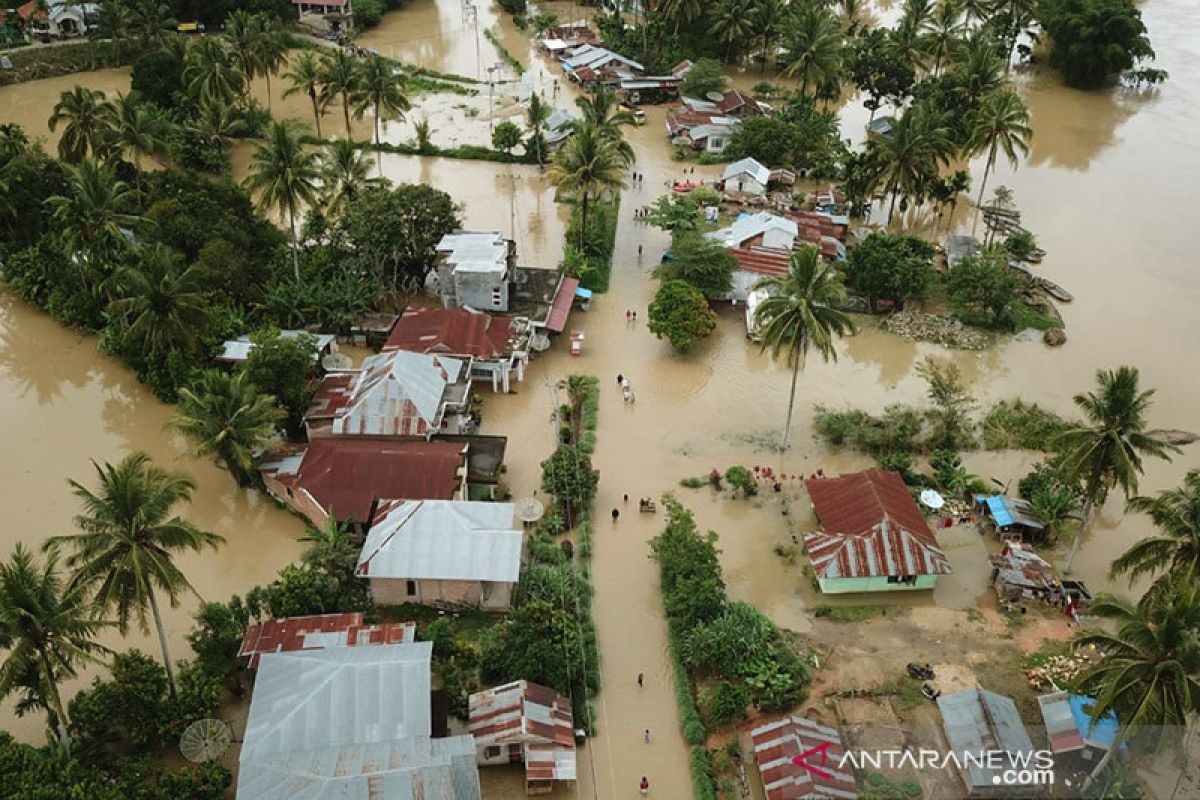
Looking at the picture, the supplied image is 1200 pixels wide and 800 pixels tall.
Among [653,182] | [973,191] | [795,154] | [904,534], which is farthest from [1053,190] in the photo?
[904,534]

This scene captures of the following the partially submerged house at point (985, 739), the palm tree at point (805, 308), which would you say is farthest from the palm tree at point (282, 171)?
the partially submerged house at point (985, 739)

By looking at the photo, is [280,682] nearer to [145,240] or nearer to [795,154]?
[145,240]

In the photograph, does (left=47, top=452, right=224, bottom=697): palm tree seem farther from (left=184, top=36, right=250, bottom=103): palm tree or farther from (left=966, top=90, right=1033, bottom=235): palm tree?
(left=966, top=90, right=1033, bottom=235): palm tree

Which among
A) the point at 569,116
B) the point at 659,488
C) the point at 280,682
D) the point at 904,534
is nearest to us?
the point at 280,682

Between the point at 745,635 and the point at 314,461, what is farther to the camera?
the point at 314,461

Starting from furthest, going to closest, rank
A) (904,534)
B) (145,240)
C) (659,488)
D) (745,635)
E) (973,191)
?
1. (973,191)
2. (145,240)
3. (659,488)
4. (904,534)
5. (745,635)

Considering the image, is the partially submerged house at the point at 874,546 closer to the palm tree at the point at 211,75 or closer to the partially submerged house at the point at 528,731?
the partially submerged house at the point at 528,731

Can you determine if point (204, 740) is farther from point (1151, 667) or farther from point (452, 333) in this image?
point (1151, 667)
